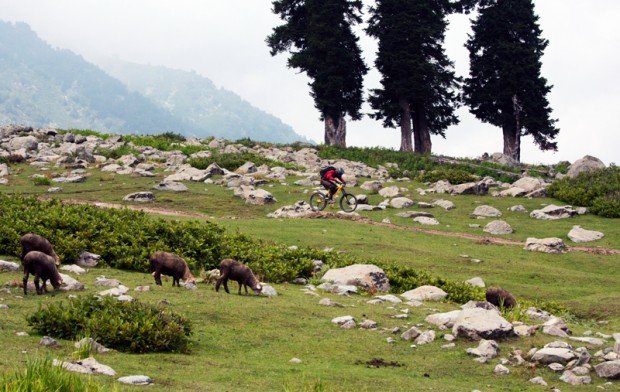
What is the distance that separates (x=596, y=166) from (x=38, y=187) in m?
31.6

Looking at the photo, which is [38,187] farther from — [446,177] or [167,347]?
[167,347]

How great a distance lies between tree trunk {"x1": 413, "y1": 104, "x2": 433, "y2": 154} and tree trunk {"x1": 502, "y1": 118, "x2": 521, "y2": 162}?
19.5ft

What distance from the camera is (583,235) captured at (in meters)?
31.9

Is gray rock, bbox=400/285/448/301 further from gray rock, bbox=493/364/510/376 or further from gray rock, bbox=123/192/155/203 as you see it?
gray rock, bbox=123/192/155/203

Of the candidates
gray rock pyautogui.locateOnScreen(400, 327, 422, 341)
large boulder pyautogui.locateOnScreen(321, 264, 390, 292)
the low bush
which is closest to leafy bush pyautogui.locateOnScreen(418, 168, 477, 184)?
the low bush

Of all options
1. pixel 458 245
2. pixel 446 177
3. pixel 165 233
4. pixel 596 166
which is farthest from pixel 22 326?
pixel 596 166

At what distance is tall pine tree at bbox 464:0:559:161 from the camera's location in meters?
61.9

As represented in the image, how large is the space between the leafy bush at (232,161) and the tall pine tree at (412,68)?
16.5 m

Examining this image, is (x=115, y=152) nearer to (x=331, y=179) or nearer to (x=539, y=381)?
(x=331, y=179)

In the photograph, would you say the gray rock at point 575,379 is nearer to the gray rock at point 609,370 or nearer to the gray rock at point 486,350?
the gray rock at point 609,370

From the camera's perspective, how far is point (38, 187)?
37781 millimetres

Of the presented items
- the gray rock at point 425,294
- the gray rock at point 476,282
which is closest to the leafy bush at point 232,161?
the gray rock at point 476,282

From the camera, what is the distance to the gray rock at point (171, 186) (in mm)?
38094

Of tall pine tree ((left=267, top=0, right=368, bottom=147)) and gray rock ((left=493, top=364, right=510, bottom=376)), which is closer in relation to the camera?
gray rock ((left=493, top=364, right=510, bottom=376))
